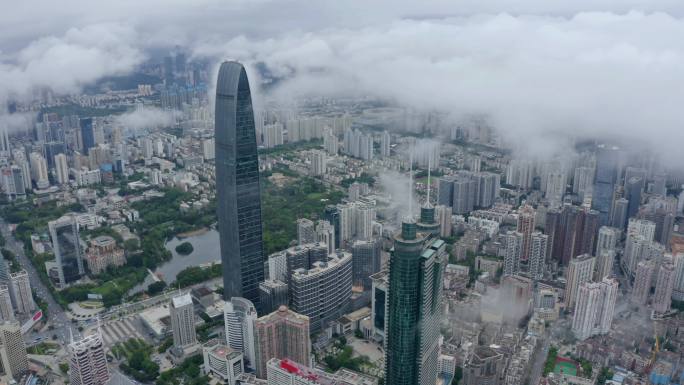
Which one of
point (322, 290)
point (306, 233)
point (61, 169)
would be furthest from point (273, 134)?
point (322, 290)

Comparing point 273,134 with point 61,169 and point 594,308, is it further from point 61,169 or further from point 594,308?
point 594,308

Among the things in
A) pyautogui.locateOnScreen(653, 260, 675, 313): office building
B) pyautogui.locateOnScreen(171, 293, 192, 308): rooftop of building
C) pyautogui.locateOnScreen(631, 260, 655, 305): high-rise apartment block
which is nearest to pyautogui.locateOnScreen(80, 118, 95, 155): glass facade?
pyautogui.locateOnScreen(171, 293, 192, 308): rooftop of building

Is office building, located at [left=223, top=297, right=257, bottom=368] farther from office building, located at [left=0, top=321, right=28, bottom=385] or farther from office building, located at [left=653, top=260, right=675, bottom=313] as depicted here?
office building, located at [left=653, top=260, right=675, bottom=313]

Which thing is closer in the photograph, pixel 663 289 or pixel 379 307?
pixel 379 307

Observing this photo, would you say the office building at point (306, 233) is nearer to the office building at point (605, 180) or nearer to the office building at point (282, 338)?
the office building at point (282, 338)

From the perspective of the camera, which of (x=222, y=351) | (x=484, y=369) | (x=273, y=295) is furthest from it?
(x=273, y=295)

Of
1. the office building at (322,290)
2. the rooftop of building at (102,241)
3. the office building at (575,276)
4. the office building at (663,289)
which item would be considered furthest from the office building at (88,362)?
the office building at (663,289)
